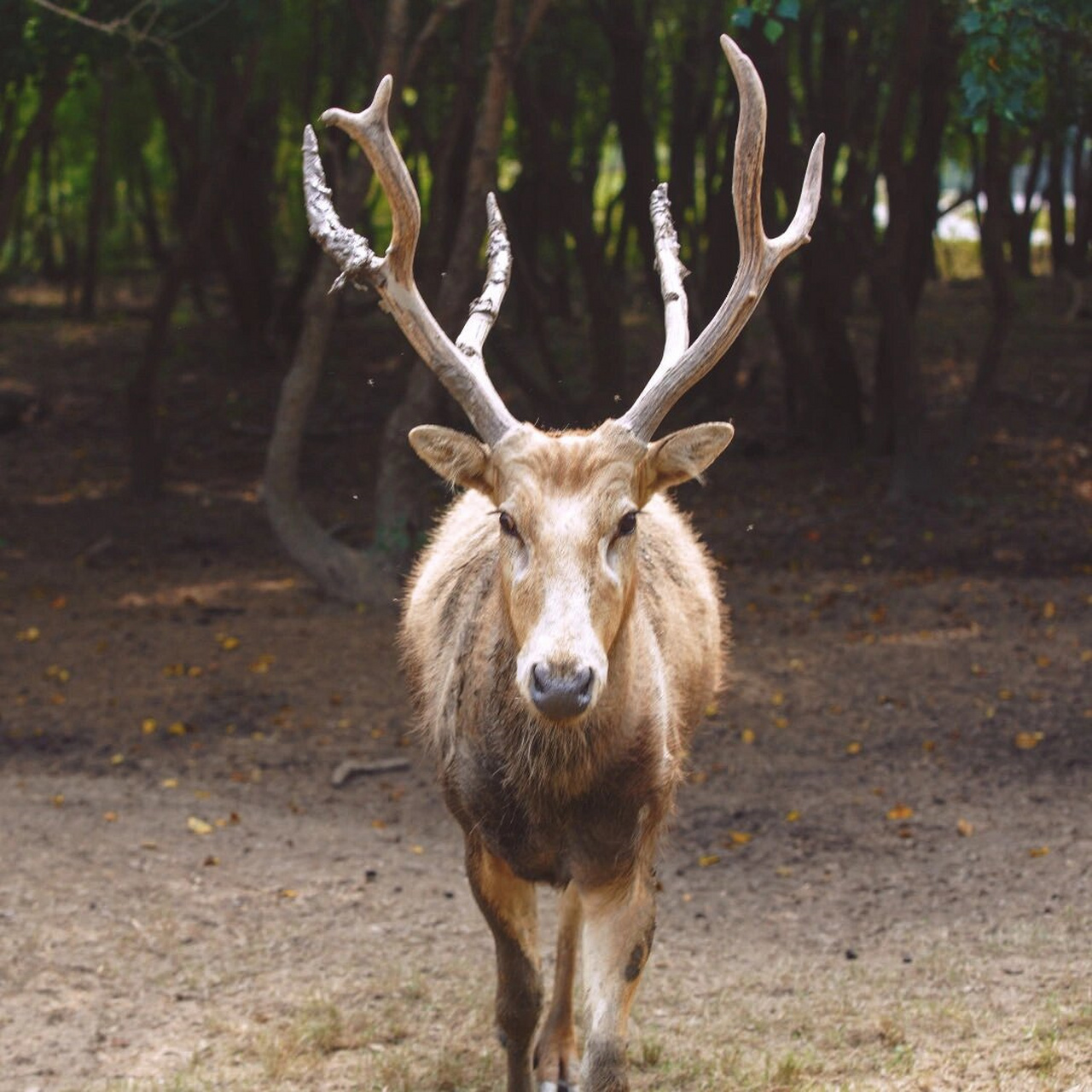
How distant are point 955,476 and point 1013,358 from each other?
4914mm

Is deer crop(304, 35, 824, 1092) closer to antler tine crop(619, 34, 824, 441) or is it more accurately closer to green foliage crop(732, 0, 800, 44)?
antler tine crop(619, 34, 824, 441)

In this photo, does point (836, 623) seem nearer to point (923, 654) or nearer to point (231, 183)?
point (923, 654)

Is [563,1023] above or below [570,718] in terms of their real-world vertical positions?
below

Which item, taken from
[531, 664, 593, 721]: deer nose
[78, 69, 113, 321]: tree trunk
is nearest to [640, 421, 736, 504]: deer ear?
[531, 664, 593, 721]: deer nose

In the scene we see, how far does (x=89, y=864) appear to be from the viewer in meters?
6.86

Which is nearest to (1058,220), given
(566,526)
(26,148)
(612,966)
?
(26,148)

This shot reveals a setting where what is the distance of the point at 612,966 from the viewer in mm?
A: 4695

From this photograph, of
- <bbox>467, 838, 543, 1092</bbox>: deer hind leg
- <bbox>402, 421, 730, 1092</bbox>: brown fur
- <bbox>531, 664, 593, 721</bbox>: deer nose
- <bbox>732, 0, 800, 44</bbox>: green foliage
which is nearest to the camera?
<bbox>531, 664, 593, 721</bbox>: deer nose

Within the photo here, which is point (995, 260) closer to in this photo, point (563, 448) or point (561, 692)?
point (563, 448)

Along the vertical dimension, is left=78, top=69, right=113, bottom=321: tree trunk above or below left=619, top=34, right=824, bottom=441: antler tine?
above

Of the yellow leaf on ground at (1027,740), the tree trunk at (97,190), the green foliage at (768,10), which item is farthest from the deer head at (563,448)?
the tree trunk at (97,190)

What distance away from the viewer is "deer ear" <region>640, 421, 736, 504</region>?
441 cm

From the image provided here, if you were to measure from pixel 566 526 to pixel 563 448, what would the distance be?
10.4 inches

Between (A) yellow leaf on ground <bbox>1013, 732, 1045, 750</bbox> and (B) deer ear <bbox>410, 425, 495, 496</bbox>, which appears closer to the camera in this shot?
(B) deer ear <bbox>410, 425, 495, 496</bbox>
